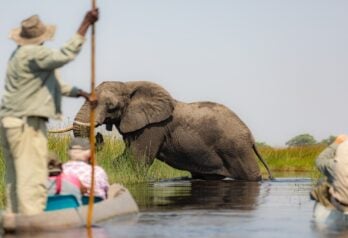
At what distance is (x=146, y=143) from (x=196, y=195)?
668 cm

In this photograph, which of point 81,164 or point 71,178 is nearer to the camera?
point 71,178

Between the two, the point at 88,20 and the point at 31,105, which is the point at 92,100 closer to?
the point at 31,105

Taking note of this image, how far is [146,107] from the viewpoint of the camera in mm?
26234

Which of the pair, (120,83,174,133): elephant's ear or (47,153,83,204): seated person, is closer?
(47,153,83,204): seated person

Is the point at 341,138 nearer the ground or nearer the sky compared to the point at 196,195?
nearer the sky

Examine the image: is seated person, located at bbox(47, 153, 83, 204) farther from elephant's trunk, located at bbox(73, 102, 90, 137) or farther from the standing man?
elephant's trunk, located at bbox(73, 102, 90, 137)

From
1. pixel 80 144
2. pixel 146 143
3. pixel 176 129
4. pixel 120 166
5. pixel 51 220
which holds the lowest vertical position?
pixel 120 166

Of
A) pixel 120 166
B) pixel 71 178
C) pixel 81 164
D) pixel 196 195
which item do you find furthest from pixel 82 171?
pixel 120 166

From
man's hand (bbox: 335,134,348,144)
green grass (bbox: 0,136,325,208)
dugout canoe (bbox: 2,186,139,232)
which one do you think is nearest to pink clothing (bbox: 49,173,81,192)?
dugout canoe (bbox: 2,186,139,232)

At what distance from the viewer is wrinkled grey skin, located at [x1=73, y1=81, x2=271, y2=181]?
26.0 m

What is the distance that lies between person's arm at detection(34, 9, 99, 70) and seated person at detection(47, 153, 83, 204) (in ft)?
4.39

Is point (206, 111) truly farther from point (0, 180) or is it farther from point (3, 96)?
point (3, 96)

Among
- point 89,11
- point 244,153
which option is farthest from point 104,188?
point 244,153

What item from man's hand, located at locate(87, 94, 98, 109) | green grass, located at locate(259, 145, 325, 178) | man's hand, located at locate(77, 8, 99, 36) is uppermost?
man's hand, located at locate(77, 8, 99, 36)
